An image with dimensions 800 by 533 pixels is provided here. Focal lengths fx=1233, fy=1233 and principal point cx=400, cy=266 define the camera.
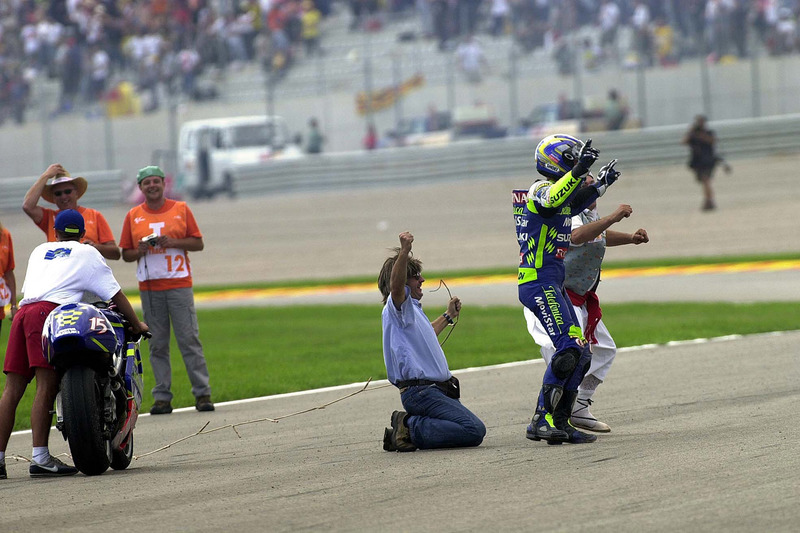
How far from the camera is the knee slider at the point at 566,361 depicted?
22.5 feet

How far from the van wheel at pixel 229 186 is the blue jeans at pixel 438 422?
27951 mm

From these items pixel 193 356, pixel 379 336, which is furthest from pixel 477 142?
pixel 193 356

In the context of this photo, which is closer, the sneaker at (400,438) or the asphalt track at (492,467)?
the asphalt track at (492,467)

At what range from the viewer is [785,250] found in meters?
21.7

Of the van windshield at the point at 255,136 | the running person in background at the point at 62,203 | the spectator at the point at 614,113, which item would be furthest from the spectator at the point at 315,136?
the running person in background at the point at 62,203

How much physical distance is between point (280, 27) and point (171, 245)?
2725 centimetres

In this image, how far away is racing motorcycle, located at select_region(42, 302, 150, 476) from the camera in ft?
21.4

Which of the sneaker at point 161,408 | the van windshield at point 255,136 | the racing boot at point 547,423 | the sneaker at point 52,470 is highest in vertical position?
the van windshield at point 255,136

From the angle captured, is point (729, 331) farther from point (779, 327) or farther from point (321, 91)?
point (321, 91)

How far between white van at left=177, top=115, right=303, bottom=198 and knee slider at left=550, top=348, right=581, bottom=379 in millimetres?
27205

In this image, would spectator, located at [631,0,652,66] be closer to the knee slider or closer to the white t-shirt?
the knee slider

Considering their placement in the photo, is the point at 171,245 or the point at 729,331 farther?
the point at 729,331

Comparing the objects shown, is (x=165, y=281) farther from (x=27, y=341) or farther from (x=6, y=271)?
(x=27, y=341)

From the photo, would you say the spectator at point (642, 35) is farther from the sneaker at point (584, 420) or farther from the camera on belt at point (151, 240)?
the sneaker at point (584, 420)
